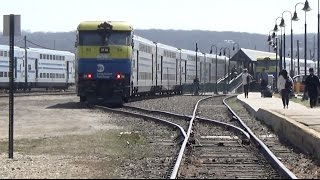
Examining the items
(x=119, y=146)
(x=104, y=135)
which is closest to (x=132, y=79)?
(x=104, y=135)

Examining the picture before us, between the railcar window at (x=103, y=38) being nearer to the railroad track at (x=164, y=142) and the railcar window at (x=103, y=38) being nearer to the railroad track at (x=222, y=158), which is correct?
the railroad track at (x=164, y=142)

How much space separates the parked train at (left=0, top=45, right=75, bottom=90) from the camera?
58.6m

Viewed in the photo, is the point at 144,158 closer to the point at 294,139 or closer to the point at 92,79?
the point at 294,139

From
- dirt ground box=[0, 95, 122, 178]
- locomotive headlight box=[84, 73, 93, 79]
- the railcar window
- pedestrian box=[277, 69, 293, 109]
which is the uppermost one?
the railcar window

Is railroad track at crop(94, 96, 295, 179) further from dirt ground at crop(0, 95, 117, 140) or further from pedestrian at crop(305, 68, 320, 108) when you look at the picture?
pedestrian at crop(305, 68, 320, 108)

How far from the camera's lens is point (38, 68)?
218 ft

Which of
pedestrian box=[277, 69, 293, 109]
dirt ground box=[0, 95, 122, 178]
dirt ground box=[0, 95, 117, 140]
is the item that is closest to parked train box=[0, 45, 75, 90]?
dirt ground box=[0, 95, 117, 140]

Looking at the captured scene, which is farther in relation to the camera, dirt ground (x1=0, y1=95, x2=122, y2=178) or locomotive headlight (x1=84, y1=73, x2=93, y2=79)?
locomotive headlight (x1=84, y1=73, x2=93, y2=79)

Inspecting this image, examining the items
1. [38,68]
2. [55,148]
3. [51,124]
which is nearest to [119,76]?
[51,124]

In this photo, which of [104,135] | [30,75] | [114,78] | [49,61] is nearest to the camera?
[104,135]

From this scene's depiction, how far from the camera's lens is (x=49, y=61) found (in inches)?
2707

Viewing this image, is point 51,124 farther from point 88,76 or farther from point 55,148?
point 88,76

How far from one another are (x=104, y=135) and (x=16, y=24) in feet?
18.3

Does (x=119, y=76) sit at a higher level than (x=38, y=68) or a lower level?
lower
